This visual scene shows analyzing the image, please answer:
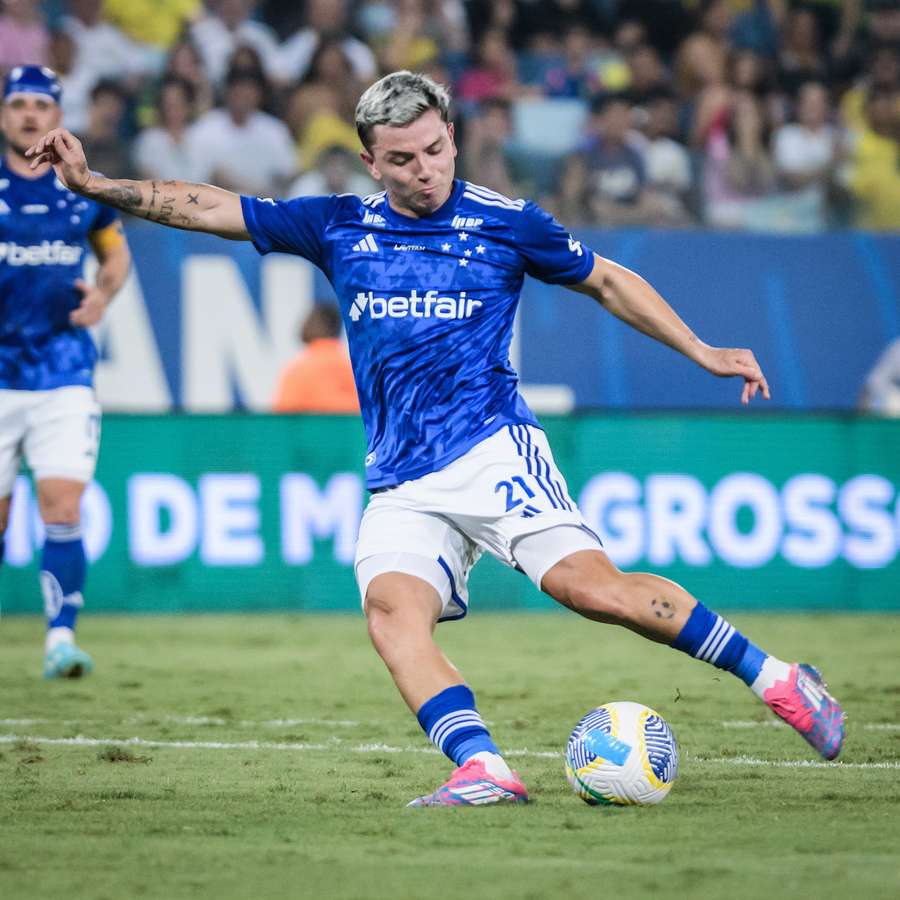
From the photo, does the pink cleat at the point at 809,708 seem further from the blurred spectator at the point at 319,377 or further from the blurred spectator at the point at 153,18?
the blurred spectator at the point at 153,18

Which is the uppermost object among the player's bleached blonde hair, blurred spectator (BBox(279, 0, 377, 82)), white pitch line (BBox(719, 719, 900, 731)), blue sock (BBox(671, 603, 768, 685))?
blurred spectator (BBox(279, 0, 377, 82))

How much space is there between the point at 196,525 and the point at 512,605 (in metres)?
2.21

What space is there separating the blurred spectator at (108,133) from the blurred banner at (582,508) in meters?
2.78

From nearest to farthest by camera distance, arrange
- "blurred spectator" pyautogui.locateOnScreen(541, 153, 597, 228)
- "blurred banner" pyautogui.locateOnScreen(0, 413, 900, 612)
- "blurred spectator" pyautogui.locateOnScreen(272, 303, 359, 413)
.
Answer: "blurred banner" pyautogui.locateOnScreen(0, 413, 900, 612) < "blurred spectator" pyautogui.locateOnScreen(272, 303, 359, 413) < "blurred spectator" pyautogui.locateOnScreen(541, 153, 597, 228)

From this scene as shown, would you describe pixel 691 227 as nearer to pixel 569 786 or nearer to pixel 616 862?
pixel 569 786

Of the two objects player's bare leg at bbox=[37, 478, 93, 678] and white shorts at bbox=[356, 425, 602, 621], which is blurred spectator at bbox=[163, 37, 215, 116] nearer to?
player's bare leg at bbox=[37, 478, 93, 678]

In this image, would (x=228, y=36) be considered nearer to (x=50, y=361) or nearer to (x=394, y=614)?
(x=50, y=361)

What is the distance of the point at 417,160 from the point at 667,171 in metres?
9.56

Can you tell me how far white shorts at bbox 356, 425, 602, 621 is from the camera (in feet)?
17.3

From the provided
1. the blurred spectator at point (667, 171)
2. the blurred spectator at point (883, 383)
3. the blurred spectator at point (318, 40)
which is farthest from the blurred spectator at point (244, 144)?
the blurred spectator at point (883, 383)

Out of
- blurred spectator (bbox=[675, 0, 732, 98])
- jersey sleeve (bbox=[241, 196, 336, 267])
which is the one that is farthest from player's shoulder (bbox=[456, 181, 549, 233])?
blurred spectator (bbox=[675, 0, 732, 98])

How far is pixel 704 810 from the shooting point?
16.1 feet

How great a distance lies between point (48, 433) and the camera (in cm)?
838

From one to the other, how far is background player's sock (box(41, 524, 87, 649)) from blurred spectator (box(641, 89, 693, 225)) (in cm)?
724
